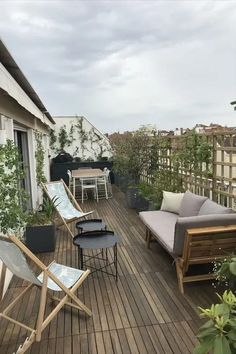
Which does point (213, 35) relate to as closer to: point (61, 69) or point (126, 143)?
point (126, 143)

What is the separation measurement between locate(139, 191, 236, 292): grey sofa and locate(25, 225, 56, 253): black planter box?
1.47 m

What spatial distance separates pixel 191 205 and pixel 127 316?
184 centimetres

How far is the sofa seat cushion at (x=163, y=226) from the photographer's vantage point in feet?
11.7

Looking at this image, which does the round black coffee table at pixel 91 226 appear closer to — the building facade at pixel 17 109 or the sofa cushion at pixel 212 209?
the building facade at pixel 17 109

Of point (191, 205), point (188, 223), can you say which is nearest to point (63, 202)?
point (191, 205)

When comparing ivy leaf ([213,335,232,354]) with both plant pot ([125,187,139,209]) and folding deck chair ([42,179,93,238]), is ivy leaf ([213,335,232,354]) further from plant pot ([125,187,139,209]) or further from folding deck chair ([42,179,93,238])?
plant pot ([125,187,139,209])

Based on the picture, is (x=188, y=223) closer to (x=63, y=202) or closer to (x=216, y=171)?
(x=216, y=171)

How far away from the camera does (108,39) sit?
21.5 ft

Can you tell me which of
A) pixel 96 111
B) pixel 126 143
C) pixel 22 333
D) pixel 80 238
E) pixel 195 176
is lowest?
pixel 22 333

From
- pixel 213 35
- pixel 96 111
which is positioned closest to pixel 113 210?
pixel 213 35

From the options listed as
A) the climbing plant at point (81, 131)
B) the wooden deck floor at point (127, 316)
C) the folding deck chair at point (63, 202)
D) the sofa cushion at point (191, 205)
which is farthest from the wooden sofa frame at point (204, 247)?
the climbing plant at point (81, 131)

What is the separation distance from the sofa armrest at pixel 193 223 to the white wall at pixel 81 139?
1024 centimetres

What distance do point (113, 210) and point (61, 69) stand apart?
416cm

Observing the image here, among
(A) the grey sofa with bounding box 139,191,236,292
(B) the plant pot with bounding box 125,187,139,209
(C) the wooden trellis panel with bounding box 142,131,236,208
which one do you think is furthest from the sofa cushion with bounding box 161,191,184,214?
(B) the plant pot with bounding box 125,187,139,209
